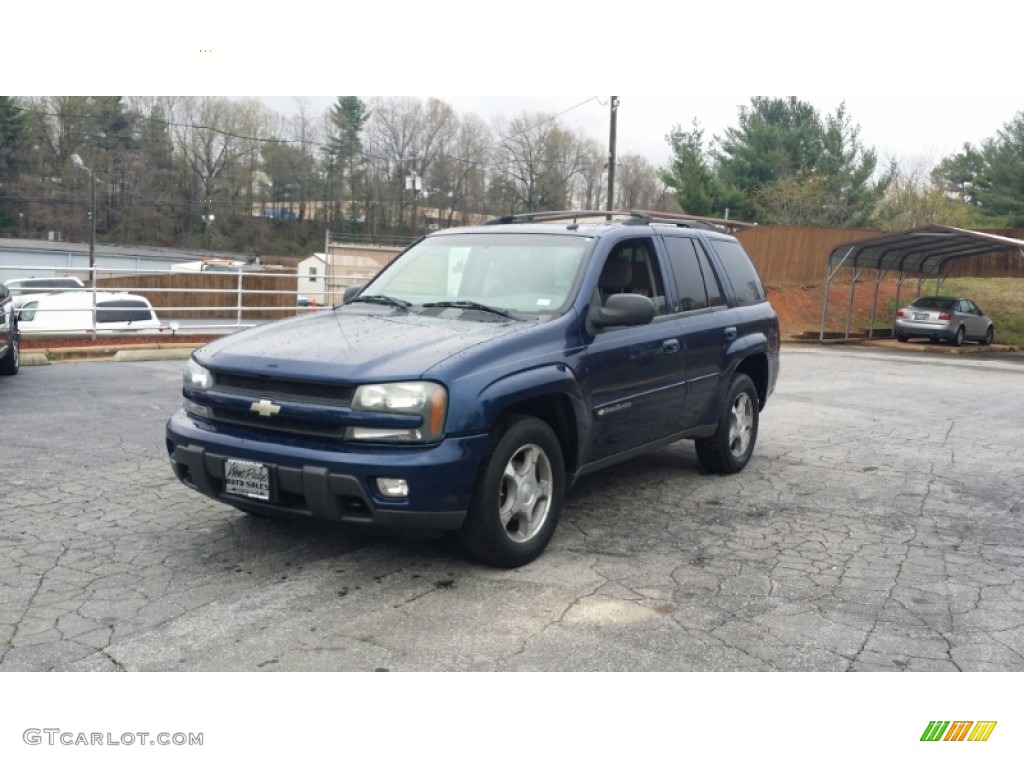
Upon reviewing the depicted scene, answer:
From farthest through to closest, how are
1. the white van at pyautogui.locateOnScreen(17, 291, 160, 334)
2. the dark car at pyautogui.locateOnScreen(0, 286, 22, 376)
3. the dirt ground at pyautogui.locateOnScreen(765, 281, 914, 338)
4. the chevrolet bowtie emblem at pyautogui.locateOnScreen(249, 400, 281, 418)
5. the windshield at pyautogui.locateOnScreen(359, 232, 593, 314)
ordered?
the dirt ground at pyautogui.locateOnScreen(765, 281, 914, 338) < the white van at pyautogui.locateOnScreen(17, 291, 160, 334) < the dark car at pyautogui.locateOnScreen(0, 286, 22, 376) < the windshield at pyautogui.locateOnScreen(359, 232, 593, 314) < the chevrolet bowtie emblem at pyautogui.locateOnScreen(249, 400, 281, 418)

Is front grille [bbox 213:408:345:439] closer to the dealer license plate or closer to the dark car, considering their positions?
A: the dealer license plate

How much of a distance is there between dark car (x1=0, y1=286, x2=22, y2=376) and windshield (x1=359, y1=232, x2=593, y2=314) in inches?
243

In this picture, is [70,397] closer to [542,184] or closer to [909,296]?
[542,184]

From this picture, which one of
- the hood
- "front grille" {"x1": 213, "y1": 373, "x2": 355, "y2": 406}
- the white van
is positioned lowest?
the white van

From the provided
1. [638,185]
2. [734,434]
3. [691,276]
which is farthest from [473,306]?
[638,185]

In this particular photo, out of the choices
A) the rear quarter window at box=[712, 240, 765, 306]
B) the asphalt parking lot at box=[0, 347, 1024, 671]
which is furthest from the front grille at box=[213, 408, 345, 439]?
the rear quarter window at box=[712, 240, 765, 306]

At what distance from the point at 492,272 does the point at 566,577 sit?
6.48 feet

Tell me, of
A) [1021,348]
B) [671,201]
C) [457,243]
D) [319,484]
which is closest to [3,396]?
[457,243]

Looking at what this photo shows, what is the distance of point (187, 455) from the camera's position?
4629mm

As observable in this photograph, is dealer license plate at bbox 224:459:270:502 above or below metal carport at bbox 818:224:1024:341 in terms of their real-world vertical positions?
below

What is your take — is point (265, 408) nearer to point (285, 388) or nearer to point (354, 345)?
point (285, 388)

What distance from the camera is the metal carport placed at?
23312 millimetres

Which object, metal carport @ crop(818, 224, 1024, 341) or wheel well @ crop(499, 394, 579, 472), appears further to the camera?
metal carport @ crop(818, 224, 1024, 341)

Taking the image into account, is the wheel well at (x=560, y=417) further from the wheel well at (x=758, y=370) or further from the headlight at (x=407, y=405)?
the wheel well at (x=758, y=370)
